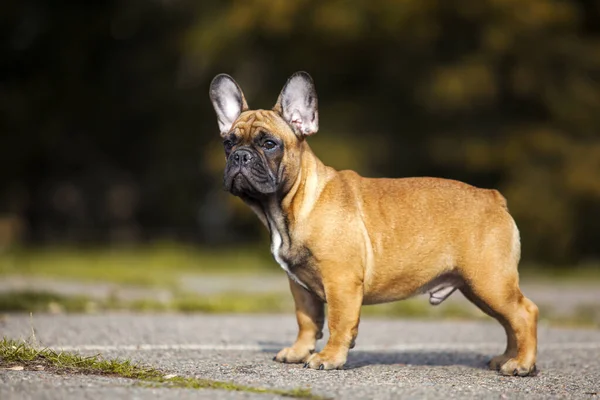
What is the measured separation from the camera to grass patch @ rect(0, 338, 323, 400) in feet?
18.0

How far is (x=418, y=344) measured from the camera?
8648 millimetres

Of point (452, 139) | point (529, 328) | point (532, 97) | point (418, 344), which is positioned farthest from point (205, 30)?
point (529, 328)

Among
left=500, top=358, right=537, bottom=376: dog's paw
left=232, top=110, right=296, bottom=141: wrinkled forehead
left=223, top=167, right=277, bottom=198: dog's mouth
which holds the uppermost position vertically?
left=232, top=110, right=296, bottom=141: wrinkled forehead

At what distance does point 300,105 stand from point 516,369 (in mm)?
2491

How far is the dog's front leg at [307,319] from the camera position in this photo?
7.04m

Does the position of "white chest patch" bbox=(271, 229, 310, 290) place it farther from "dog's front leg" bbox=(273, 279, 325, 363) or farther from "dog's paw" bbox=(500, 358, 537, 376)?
"dog's paw" bbox=(500, 358, 537, 376)

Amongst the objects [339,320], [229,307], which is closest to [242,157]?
[339,320]

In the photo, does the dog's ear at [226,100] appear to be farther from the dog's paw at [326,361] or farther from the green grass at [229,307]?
the green grass at [229,307]

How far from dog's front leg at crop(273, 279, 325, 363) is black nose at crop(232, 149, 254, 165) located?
44.4 inches

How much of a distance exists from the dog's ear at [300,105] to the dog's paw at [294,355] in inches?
63.8

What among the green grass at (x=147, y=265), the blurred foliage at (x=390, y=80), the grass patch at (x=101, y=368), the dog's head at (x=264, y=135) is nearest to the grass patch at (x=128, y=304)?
the green grass at (x=147, y=265)

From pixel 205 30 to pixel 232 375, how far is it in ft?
56.4

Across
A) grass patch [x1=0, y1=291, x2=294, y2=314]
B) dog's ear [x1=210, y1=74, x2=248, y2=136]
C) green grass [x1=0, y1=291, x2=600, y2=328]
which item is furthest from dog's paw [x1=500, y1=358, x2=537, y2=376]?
grass patch [x1=0, y1=291, x2=294, y2=314]

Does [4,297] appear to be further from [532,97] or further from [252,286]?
[532,97]
